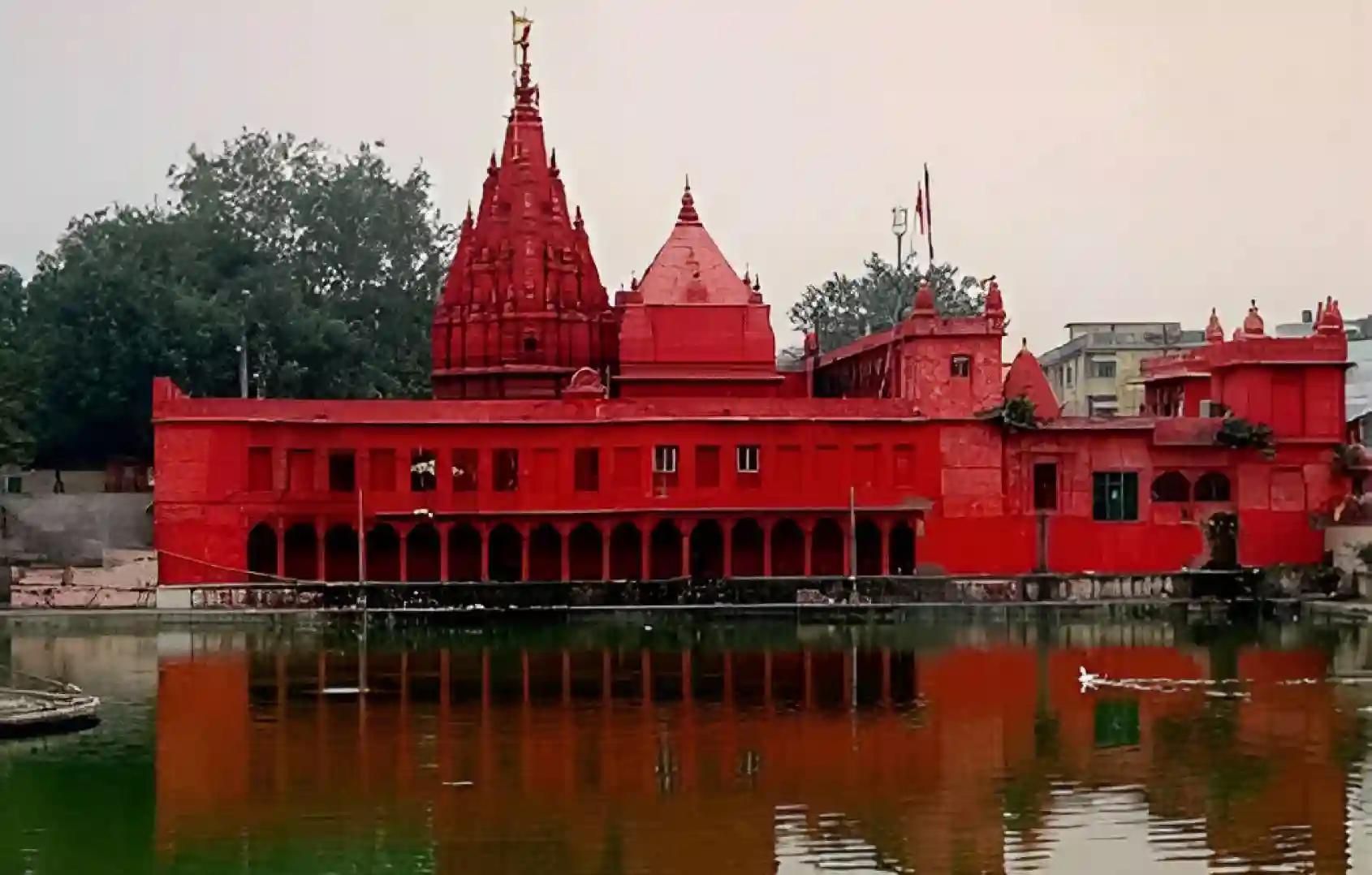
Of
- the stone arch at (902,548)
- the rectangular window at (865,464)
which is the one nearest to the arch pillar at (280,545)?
the rectangular window at (865,464)

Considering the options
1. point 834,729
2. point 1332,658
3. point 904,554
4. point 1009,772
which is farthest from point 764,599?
point 1009,772

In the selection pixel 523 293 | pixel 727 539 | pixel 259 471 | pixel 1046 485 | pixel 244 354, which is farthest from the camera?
pixel 244 354

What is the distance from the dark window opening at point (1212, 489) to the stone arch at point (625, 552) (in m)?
12.3

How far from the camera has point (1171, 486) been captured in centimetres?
5312

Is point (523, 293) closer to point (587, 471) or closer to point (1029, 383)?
point (587, 471)

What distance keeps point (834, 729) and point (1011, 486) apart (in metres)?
20.5

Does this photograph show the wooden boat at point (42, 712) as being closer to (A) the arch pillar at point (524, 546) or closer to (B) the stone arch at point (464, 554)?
(A) the arch pillar at point (524, 546)

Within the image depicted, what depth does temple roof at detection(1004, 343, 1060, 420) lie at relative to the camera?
178 ft

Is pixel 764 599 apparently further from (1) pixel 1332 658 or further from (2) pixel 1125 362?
(2) pixel 1125 362

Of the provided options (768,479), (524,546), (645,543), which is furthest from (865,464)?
(524,546)

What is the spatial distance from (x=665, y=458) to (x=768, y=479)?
225 cm

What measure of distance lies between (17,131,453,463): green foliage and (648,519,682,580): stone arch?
13996 mm

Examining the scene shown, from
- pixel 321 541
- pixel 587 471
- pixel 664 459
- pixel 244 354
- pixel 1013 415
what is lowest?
pixel 321 541

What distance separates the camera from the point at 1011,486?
52.2 meters
